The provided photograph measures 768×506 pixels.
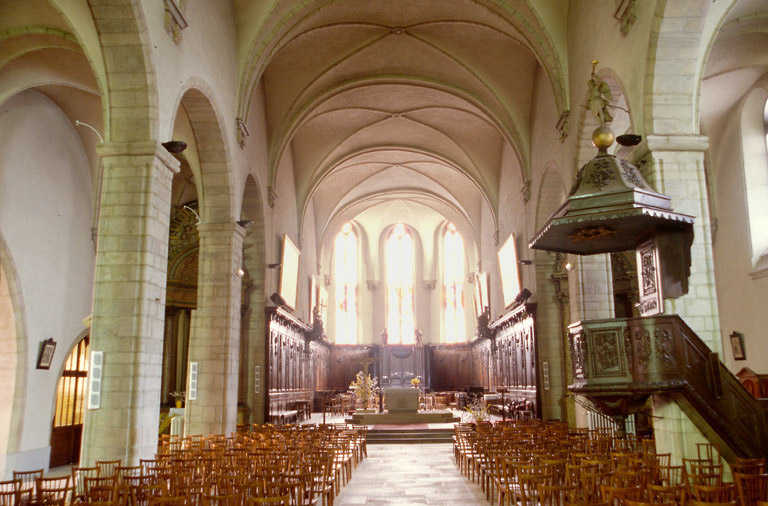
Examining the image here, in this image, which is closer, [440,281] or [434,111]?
[434,111]

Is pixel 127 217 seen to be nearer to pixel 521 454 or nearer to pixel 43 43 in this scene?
pixel 43 43

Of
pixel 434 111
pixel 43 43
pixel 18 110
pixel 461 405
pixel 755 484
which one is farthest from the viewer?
pixel 461 405

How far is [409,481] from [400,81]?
510 inches

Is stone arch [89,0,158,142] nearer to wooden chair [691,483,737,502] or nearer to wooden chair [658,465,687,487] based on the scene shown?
wooden chair [658,465,687,487]

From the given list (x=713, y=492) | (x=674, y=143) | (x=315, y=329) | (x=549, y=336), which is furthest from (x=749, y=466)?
(x=315, y=329)

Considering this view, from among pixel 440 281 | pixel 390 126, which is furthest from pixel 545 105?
pixel 440 281

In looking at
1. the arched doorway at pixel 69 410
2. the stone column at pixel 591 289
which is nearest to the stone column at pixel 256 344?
the arched doorway at pixel 69 410

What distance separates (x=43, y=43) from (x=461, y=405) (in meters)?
21.7

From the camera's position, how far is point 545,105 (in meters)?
17.4

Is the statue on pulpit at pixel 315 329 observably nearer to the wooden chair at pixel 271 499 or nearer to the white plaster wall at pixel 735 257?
the white plaster wall at pixel 735 257

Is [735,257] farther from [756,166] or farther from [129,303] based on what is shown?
[129,303]

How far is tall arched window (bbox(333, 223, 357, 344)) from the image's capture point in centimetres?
3588

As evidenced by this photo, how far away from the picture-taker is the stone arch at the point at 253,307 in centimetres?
1773

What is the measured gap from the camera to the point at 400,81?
20391mm
